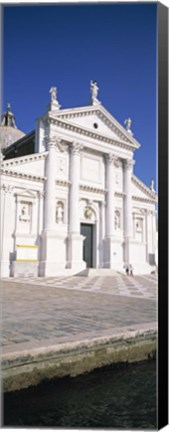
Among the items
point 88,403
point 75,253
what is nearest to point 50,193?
point 75,253

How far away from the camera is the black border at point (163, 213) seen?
1025 millimetres

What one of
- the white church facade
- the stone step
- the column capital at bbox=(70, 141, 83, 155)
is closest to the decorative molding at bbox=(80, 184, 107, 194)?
the white church facade

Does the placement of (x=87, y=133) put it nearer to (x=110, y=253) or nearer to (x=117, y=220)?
(x=117, y=220)

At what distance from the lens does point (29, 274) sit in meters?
8.36

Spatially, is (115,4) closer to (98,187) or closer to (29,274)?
(29,274)

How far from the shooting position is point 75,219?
9.87 m

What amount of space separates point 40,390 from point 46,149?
8.61 meters

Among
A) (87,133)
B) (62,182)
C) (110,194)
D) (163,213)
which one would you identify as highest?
(87,133)

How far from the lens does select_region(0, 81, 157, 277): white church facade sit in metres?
8.61

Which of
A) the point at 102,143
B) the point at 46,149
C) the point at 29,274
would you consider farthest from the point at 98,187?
the point at 29,274

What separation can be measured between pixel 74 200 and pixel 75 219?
1.92 feet

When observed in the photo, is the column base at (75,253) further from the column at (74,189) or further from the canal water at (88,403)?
the canal water at (88,403)

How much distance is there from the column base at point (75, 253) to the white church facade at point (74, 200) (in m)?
0.03

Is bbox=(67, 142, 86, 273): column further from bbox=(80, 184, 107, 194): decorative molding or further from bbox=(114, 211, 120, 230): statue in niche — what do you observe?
bbox=(114, 211, 120, 230): statue in niche
